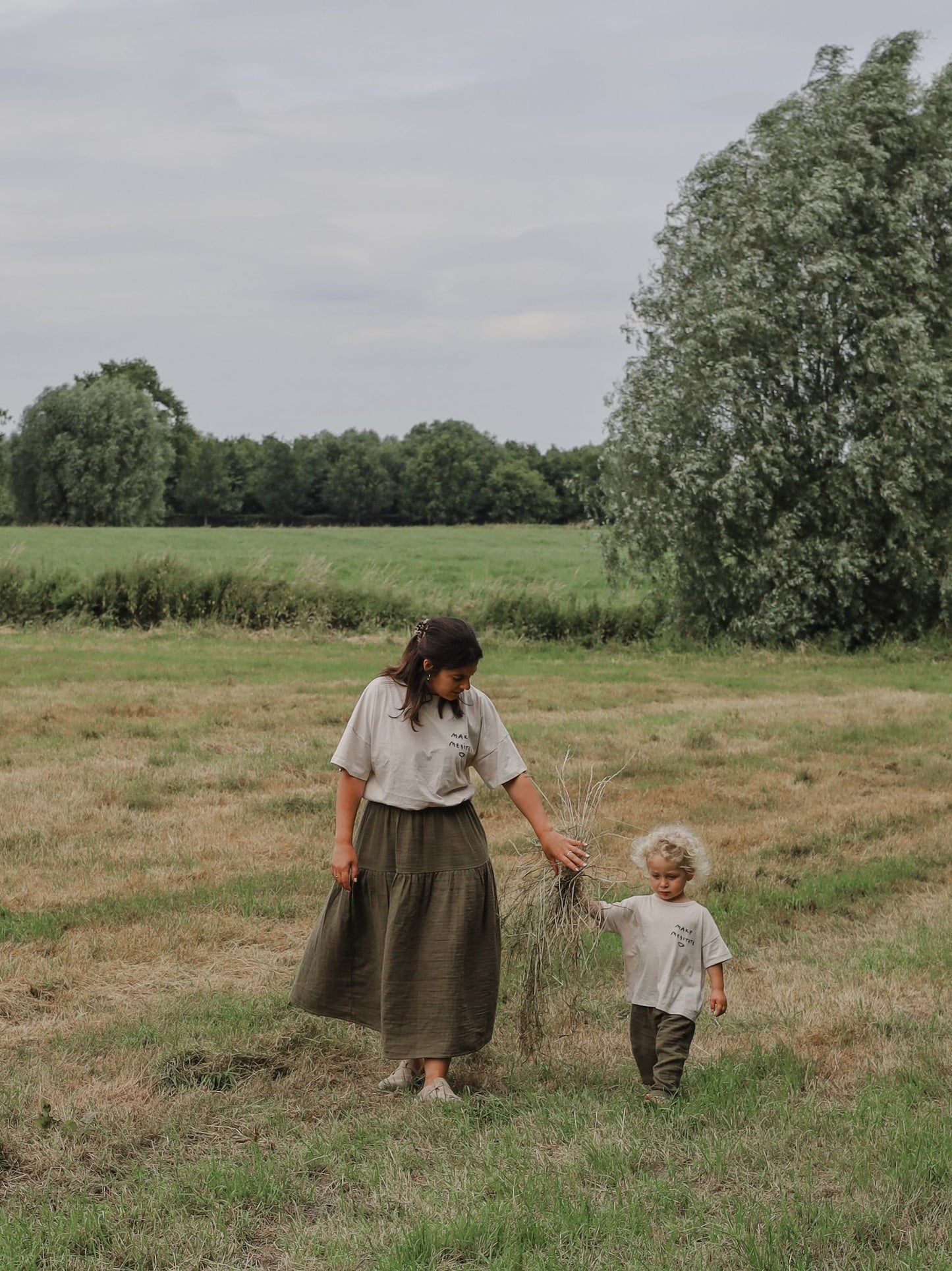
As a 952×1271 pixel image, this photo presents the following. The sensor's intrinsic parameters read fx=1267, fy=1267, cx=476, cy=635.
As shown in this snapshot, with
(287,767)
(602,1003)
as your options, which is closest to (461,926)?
(602,1003)

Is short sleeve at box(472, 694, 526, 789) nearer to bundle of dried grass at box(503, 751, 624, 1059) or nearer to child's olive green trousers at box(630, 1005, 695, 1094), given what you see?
bundle of dried grass at box(503, 751, 624, 1059)

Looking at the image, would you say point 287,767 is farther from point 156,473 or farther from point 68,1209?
point 156,473

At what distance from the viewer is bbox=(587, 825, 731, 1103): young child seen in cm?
480

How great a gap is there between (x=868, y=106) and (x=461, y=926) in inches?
868

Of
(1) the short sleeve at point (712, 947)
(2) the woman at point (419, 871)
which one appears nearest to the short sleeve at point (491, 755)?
(2) the woman at point (419, 871)

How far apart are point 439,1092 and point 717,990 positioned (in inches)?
45.5

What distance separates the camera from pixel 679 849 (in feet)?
15.8

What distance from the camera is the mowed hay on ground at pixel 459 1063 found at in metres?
3.68

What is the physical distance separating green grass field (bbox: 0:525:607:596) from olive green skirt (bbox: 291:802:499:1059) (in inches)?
807

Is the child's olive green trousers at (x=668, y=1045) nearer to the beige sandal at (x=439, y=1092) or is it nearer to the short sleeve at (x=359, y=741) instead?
the beige sandal at (x=439, y=1092)

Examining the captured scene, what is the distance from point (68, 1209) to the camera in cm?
384

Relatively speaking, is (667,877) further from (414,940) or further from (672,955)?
(414,940)

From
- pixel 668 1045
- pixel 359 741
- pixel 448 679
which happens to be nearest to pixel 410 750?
pixel 359 741

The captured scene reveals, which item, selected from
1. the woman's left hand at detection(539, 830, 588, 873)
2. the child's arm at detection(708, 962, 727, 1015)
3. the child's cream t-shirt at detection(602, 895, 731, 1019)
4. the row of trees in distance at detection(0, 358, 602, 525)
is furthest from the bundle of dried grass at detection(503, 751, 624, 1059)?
the row of trees in distance at detection(0, 358, 602, 525)
